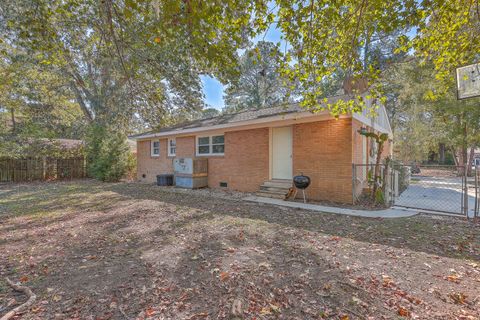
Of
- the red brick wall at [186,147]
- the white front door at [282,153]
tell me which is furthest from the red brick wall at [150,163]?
the white front door at [282,153]

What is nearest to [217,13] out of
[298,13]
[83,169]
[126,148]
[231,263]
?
[298,13]

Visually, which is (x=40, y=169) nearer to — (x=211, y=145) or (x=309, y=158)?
(x=211, y=145)

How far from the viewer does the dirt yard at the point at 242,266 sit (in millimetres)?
2330

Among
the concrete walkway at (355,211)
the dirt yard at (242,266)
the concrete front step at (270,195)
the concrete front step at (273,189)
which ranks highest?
the concrete front step at (273,189)

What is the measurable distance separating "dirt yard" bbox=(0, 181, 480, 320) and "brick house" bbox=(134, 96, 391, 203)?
2.08 m

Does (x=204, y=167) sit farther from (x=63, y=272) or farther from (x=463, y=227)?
(x=463, y=227)

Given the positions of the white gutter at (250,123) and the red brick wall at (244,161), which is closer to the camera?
the white gutter at (250,123)

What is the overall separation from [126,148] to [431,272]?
15.5 meters

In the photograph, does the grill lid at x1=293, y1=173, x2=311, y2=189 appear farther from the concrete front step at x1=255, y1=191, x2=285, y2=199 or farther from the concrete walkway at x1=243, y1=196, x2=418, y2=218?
the concrete front step at x1=255, y1=191, x2=285, y2=199

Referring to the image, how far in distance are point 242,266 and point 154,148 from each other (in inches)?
494

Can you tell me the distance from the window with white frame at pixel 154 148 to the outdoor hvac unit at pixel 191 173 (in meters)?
3.33

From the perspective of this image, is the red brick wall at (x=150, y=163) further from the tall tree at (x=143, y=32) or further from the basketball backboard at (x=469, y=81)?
the basketball backboard at (x=469, y=81)

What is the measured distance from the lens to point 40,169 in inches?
584

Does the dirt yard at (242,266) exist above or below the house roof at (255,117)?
below
